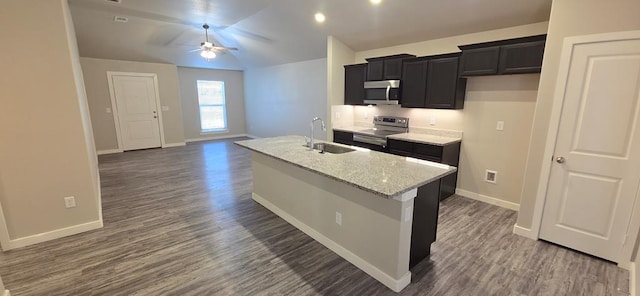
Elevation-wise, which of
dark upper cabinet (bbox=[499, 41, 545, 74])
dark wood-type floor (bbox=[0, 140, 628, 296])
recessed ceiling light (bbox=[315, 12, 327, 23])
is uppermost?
recessed ceiling light (bbox=[315, 12, 327, 23])

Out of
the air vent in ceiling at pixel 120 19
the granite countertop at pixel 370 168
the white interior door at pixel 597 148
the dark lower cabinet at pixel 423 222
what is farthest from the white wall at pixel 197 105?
the white interior door at pixel 597 148

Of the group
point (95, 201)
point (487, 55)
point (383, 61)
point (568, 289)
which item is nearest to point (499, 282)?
point (568, 289)

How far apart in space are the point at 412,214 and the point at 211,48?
4.30m

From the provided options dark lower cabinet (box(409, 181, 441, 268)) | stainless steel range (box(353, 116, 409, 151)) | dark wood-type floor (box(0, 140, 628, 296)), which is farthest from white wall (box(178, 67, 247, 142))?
dark lower cabinet (box(409, 181, 441, 268))

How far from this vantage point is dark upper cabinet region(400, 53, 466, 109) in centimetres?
375

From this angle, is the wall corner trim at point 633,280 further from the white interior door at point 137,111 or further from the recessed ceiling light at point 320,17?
the white interior door at point 137,111

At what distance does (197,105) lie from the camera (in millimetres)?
8664

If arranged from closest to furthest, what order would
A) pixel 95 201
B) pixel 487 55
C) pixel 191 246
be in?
pixel 191 246, pixel 95 201, pixel 487 55

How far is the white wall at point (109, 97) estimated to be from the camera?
662 centimetres

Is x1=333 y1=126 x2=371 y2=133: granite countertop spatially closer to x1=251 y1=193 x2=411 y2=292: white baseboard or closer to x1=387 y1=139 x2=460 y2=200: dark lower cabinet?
x1=387 y1=139 x2=460 y2=200: dark lower cabinet

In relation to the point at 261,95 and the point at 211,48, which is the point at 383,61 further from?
the point at 261,95

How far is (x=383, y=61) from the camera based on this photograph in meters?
4.48

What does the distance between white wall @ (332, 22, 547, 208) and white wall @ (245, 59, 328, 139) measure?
9.17ft

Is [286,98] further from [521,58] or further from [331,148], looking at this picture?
[521,58]
